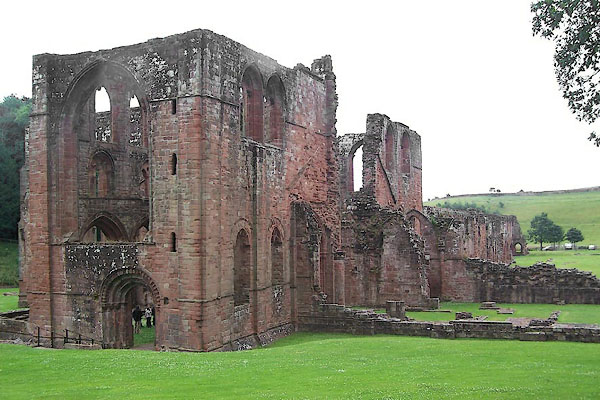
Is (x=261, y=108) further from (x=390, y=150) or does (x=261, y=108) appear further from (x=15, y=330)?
(x=390, y=150)

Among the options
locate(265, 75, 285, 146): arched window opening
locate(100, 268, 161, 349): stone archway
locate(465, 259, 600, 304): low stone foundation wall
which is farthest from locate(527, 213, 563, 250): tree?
locate(100, 268, 161, 349): stone archway

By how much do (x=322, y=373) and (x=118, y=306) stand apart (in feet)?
30.5

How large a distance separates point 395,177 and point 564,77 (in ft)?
74.4

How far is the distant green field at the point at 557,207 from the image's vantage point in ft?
268

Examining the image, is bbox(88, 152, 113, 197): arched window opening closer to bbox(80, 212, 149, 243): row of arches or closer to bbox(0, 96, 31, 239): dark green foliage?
bbox(80, 212, 149, 243): row of arches

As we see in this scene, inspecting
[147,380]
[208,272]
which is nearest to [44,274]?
[208,272]

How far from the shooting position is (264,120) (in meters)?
22.5

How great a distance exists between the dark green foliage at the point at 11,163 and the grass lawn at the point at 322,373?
111 feet

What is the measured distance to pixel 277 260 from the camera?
22.9 m

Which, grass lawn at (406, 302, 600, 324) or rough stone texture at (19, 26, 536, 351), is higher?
rough stone texture at (19, 26, 536, 351)

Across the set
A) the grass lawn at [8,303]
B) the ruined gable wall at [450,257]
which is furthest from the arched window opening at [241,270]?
the grass lawn at [8,303]

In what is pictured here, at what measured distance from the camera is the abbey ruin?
18.0 m

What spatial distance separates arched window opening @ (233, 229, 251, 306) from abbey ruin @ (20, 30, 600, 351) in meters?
0.05

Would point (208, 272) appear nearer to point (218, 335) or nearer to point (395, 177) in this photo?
point (218, 335)
